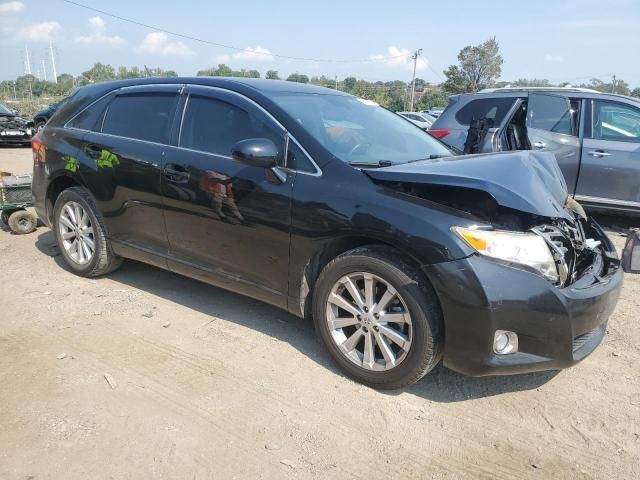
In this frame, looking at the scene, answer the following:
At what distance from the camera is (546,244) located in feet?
8.93

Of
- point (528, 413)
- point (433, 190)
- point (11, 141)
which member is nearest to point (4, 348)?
point (433, 190)

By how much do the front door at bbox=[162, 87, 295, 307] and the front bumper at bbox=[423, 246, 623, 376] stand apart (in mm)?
1074

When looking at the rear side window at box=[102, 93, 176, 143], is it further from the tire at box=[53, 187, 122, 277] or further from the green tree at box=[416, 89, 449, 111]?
the green tree at box=[416, 89, 449, 111]

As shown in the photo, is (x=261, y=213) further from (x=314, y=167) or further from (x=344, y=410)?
(x=344, y=410)

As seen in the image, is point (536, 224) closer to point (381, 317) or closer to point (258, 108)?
point (381, 317)

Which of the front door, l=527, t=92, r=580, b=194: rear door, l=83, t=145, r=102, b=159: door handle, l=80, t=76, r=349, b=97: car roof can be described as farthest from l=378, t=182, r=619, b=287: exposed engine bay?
l=527, t=92, r=580, b=194: rear door

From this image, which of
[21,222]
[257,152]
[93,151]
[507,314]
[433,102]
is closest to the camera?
[507,314]

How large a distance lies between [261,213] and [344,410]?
1.28 metres

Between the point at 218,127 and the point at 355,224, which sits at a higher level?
the point at 218,127

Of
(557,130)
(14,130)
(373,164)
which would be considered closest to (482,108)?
(557,130)

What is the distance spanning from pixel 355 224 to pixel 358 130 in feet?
3.31

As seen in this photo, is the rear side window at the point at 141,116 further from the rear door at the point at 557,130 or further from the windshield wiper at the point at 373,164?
the rear door at the point at 557,130

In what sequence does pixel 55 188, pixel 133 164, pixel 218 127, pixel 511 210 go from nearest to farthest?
1. pixel 511 210
2. pixel 218 127
3. pixel 133 164
4. pixel 55 188

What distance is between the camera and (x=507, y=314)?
8.43ft
